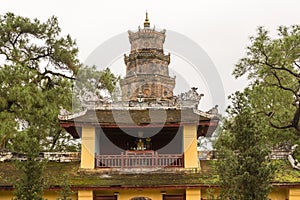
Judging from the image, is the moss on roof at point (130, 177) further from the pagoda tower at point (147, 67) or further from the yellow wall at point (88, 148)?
the pagoda tower at point (147, 67)

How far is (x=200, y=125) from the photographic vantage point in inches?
720

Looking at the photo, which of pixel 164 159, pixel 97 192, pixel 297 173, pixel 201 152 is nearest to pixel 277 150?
pixel 297 173

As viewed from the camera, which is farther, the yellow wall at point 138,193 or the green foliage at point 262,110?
the yellow wall at point 138,193

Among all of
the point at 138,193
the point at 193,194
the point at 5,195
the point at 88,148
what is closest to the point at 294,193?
the point at 193,194

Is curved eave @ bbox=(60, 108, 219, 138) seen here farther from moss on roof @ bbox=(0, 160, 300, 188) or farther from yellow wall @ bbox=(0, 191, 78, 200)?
yellow wall @ bbox=(0, 191, 78, 200)

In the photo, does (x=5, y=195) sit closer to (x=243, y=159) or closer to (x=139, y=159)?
(x=139, y=159)

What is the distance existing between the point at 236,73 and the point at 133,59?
317 inches

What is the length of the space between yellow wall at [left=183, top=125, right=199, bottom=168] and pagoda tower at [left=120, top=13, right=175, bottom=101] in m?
10.7

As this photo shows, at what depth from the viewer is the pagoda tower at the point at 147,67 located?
29.1m

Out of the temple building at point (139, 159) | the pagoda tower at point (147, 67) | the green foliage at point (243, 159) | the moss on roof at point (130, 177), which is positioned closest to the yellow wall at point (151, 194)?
the temple building at point (139, 159)

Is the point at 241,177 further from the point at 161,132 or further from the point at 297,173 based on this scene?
the point at 161,132

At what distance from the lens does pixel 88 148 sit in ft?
58.1

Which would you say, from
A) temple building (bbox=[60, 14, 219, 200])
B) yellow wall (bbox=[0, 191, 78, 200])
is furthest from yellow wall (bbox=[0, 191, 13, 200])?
temple building (bbox=[60, 14, 219, 200])

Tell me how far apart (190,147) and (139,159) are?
6.88 ft
